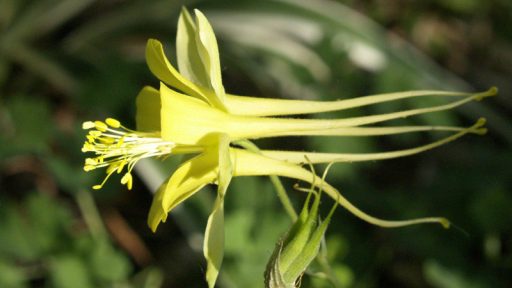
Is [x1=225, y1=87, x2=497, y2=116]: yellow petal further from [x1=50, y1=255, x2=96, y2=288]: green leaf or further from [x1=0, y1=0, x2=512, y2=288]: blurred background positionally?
[x1=50, y1=255, x2=96, y2=288]: green leaf

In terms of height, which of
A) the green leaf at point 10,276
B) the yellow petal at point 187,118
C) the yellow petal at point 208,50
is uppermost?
the yellow petal at point 208,50

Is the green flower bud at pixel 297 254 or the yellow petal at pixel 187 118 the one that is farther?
the yellow petal at pixel 187 118

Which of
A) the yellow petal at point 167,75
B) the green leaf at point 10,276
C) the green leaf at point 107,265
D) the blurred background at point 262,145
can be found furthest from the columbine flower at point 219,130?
the green leaf at point 10,276

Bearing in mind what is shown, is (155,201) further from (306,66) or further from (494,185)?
(306,66)

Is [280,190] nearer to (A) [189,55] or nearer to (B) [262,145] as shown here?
(A) [189,55]

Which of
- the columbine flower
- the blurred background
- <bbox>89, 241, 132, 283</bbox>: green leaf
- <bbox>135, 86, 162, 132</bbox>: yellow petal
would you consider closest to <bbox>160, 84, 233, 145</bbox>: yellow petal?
the columbine flower

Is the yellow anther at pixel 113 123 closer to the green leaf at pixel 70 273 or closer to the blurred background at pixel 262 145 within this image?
the blurred background at pixel 262 145
